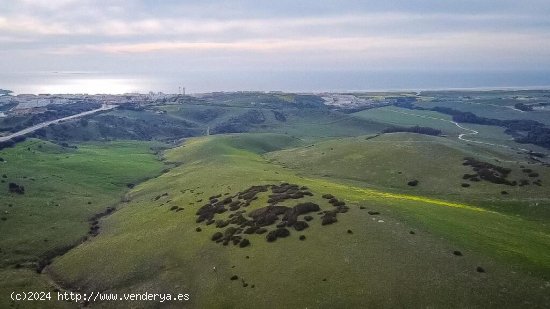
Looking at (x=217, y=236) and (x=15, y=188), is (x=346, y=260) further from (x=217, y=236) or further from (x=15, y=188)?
(x=15, y=188)

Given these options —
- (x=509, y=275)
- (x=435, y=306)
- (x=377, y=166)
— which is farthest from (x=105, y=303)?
(x=377, y=166)

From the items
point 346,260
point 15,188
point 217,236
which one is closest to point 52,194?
point 15,188

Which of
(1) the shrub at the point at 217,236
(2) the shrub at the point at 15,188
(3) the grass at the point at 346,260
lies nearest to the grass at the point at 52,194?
(2) the shrub at the point at 15,188

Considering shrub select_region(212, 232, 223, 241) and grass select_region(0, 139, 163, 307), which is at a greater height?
shrub select_region(212, 232, 223, 241)

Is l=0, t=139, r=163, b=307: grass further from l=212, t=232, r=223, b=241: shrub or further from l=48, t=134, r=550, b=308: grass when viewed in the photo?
l=212, t=232, r=223, b=241: shrub

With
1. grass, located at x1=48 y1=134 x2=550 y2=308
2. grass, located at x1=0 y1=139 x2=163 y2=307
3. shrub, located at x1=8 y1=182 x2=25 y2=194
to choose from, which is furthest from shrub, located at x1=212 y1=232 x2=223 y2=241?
shrub, located at x1=8 y1=182 x2=25 y2=194

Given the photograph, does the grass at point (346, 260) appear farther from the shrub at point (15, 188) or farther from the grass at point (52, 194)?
the shrub at point (15, 188)

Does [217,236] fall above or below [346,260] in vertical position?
below

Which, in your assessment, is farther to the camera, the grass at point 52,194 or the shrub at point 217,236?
the grass at point 52,194
